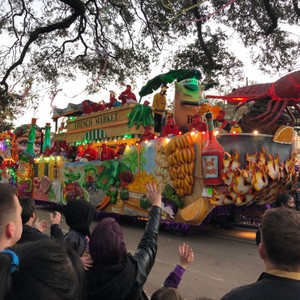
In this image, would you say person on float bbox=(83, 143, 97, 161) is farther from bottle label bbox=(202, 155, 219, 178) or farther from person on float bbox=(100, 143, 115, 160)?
bottle label bbox=(202, 155, 219, 178)

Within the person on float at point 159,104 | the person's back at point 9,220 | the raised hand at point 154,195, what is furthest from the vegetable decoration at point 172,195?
the person's back at point 9,220

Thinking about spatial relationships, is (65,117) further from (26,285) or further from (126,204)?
(26,285)

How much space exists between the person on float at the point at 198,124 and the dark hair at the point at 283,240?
7891mm

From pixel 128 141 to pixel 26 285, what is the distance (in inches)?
461

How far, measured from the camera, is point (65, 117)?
1830cm

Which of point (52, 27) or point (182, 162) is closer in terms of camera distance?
point (182, 162)

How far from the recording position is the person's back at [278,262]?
168 centimetres

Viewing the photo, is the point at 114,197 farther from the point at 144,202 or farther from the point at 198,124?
the point at 198,124

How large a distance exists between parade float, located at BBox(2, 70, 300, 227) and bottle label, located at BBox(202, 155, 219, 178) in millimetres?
24

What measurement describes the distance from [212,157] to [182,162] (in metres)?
1.00

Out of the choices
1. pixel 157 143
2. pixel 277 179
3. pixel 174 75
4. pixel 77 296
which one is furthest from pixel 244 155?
pixel 77 296

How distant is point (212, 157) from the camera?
9148mm

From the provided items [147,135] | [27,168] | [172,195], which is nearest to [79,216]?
[172,195]

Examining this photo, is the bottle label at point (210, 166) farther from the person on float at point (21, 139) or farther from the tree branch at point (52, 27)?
the person on float at point (21, 139)
